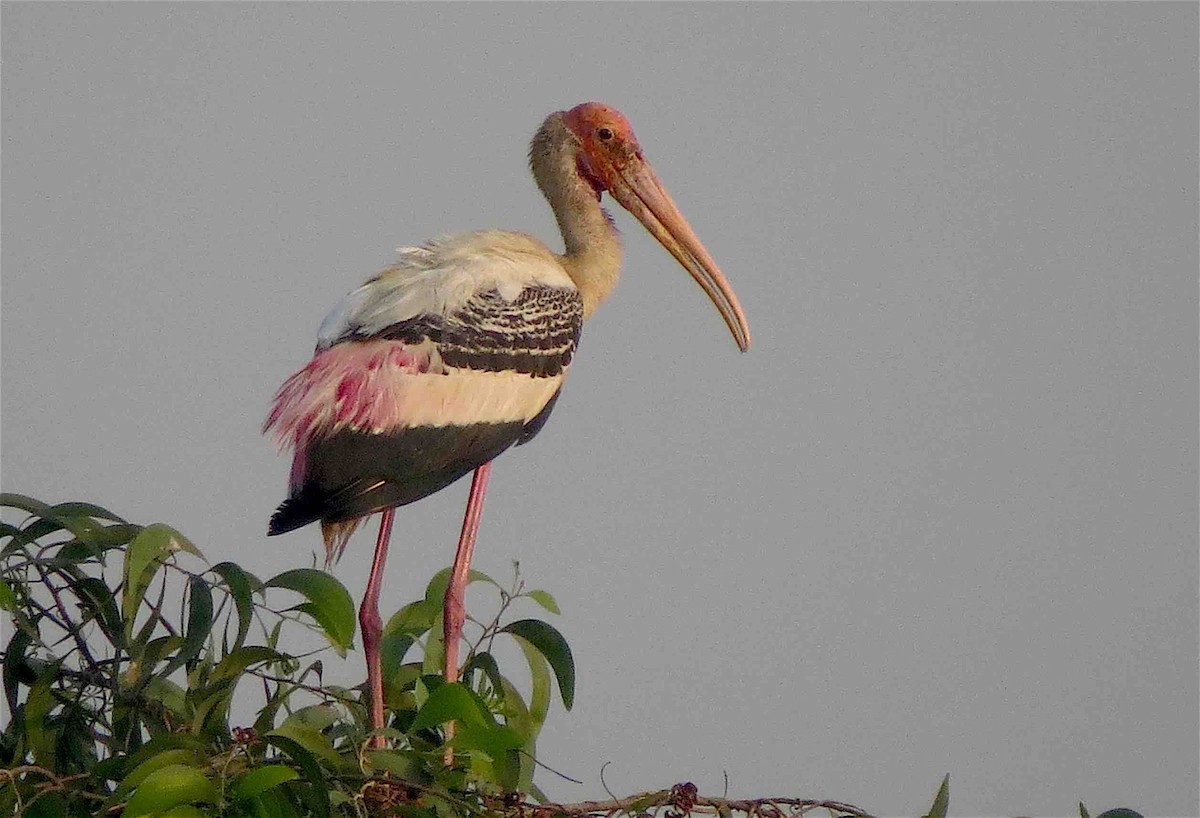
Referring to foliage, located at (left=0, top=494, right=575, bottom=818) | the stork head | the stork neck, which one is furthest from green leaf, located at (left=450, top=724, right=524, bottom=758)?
the stork head

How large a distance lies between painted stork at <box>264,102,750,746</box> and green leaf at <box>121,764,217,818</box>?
110cm

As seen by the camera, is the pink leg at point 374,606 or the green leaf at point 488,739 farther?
the pink leg at point 374,606

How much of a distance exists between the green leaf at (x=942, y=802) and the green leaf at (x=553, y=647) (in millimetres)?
882

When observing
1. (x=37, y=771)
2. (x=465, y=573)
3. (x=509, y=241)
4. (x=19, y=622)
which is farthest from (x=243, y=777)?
(x=509, y=241)

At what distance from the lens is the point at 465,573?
179 inches

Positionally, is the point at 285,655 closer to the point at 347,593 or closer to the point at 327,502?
the point at 347,593

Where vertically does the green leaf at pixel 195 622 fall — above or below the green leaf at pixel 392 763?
above

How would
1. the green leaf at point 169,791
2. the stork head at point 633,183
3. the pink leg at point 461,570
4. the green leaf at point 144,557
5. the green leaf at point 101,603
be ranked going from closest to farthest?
the green leaf at point 169,791 → the green leaf at point 144,557 → the green leaf at point 101,603 → the pink leg at point 461,570 → the stork head at point 633,183

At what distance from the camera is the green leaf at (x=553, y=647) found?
3.86 m

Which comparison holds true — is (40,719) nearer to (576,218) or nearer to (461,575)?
(461,575)

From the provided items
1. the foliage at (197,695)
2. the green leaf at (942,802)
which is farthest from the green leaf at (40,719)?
the green leaf at (942,802)

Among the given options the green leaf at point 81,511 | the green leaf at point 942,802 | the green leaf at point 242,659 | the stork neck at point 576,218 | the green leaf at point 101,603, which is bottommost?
the green leaf at point 942,802

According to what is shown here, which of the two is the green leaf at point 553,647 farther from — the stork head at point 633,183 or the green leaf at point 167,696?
the stork head at point 633,183

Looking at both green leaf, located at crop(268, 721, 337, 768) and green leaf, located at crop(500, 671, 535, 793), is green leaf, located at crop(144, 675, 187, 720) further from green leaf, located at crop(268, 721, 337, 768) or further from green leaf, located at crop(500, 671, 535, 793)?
green leaf, located at crop(500, 671, 535, 793)
